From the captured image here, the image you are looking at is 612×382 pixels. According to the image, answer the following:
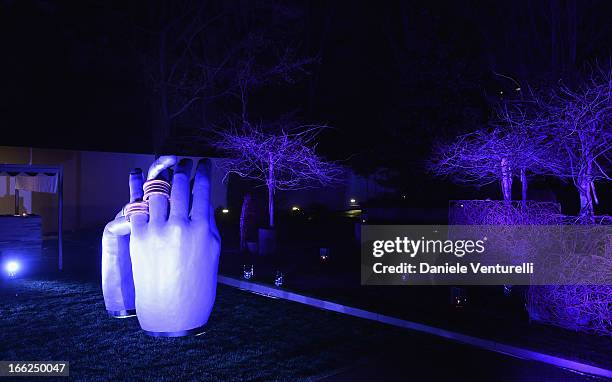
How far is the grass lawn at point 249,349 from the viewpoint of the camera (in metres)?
5.97

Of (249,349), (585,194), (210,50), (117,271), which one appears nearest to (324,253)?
(117,271)

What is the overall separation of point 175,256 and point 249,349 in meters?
1.55

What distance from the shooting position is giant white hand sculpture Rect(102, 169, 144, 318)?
8.22 metres

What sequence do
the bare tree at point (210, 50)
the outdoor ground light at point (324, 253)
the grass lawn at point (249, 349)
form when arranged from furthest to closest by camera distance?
the bare tree at point (210, 50)
the outdoor ground light at point (324, 253)
the grass lawn at point (249, 349)

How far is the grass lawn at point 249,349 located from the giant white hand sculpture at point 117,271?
0.24 metres

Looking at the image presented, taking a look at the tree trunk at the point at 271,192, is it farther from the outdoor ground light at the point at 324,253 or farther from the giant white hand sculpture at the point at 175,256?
the giant white hand sculpture at the point at 175,256

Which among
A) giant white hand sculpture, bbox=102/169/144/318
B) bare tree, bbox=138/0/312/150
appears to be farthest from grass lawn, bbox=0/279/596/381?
bare tree, bbox=138/0/312/150

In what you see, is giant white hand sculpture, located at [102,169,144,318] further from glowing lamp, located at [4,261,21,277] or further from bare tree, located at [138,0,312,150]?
bare tree, located at [138,0,312,150]

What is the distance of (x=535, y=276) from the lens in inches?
299

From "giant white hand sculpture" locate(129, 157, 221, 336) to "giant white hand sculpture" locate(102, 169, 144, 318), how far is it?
1.11 meters

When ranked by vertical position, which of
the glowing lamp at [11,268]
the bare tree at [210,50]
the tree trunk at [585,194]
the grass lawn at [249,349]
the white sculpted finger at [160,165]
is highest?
the bare tree at [210,50]

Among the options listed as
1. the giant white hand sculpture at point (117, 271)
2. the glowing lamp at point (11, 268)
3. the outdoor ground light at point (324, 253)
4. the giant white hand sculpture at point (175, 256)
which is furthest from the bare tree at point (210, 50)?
the giant white hand sculpture at point (175, 256)

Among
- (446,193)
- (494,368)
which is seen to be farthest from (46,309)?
(446,193)

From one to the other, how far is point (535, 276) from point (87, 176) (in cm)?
1787
